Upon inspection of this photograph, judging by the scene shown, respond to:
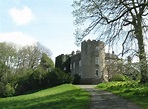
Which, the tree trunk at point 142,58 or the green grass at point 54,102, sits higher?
the tree trunk at point 142,58

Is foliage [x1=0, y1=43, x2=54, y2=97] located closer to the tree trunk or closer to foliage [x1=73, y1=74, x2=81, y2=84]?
foliage [x1=73, y1=74, x2=81, y2=84]

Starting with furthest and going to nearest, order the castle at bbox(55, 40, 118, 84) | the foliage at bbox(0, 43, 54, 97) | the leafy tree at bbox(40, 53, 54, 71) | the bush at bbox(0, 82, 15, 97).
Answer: the leafy tree at bbox(40, 53, 54, 71) → the castle at bbox(55, 40, 118, 84) → the foliage at bbox(0, 43, 54, 97) → the bush at bbox(0, 82, 15, 97)

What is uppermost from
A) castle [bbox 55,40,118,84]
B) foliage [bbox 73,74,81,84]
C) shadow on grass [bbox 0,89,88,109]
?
castle [bbox 55,40,118,84]

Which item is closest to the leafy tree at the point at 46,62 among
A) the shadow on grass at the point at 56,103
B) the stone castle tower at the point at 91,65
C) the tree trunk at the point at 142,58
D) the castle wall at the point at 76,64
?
the castle wall at the point at 76,64

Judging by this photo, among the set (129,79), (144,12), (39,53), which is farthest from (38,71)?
(129,79)

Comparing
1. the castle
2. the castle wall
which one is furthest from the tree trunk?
the castle wall

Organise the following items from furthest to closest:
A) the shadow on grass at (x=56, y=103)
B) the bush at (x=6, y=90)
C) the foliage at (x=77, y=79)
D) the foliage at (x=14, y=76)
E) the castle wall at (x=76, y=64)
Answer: the castle wall at (x=76, y=64)
the foliage at (x=77, y=79)
the foliage at (x=14, y=76)
the bush at (x=6, y=90)
the shadow on grass at (x=56, y=103)

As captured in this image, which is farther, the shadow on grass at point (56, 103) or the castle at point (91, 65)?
the castle at point (91, 65)

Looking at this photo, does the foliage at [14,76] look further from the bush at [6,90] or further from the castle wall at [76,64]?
the castle wall at [76,64]

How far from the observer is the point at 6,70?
66375mm

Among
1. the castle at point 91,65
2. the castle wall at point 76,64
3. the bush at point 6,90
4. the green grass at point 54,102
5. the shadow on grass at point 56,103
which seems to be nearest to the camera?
the shadow on grass at point 56,103

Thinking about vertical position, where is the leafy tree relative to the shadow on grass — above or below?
above

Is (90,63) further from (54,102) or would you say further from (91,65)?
(54,102)

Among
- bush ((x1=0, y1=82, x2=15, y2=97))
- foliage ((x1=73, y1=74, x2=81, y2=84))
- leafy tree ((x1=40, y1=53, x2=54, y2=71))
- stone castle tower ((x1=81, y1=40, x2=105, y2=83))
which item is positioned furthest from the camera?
leafy tree ((x1=40, y1=53, x2=54, y2=71))
